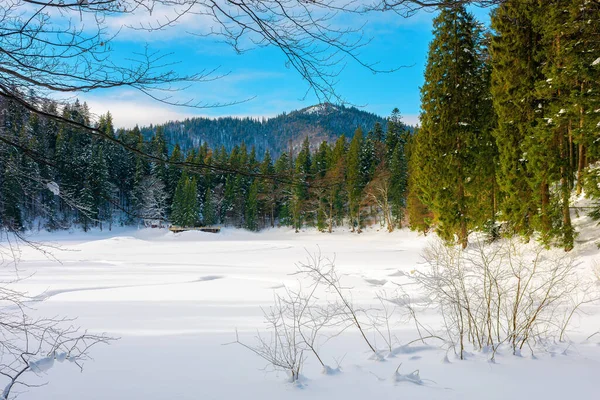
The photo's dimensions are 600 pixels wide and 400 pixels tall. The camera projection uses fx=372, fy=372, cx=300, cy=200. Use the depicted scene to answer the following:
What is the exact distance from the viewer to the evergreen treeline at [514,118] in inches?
324

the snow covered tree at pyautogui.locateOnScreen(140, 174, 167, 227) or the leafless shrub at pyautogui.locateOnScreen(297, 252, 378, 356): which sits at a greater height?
the snow covered tree at pyautogui.locateOnScreen(140, 174, 167, 227)

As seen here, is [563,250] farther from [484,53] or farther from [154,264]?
[154,264]

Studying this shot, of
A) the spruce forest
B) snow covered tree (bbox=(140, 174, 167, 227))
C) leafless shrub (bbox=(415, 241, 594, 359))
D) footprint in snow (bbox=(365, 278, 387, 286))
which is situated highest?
the spruce forest

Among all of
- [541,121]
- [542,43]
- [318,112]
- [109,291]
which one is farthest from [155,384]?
[542,43]

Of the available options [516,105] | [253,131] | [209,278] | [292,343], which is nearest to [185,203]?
[209,278]

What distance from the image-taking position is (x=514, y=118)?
35.4ft

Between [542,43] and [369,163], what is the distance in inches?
1034

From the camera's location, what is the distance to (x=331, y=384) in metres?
3.01

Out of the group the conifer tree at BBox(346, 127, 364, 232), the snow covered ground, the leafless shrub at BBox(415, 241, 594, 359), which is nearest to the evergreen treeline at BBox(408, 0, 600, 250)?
the leafless shrub at BBox(415, 241, 594, 359)

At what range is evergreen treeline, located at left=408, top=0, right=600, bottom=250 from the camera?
8.23m

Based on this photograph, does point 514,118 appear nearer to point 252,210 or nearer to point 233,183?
point 252,210

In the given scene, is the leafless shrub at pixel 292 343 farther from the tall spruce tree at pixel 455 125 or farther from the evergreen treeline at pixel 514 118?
the tall spruce tree at pixel 455 125

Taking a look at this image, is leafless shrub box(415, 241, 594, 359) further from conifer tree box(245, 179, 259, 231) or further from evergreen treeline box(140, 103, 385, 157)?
evergreen treeline box(140, 103, 385, 157)

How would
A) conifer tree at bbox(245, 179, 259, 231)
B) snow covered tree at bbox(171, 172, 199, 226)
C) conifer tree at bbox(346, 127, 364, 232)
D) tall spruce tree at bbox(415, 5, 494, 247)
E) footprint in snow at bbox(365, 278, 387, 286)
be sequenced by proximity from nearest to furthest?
footprint in snow at bbox(365, 278, 387, 286)
tall spruce tree at bbox(415, 5, 494, 247)
conifer tree at bbox(346, 127, 364, 232)
snow covered tree at bbox(171, 172, 199, 226)
conifer tree at bbox(245, 179, 259, 231)
